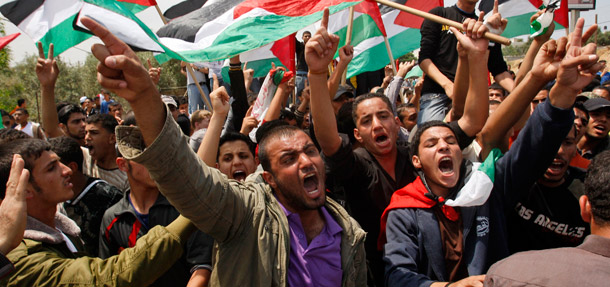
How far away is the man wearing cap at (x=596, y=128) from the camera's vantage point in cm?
411

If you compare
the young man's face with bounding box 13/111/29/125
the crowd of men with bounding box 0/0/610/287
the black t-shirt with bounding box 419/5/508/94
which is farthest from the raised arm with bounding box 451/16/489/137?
the young man's face with bounding box 13/111/29/125

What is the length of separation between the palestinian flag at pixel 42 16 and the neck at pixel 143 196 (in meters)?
2.46

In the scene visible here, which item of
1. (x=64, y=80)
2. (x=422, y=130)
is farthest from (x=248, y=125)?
(x=64, y=80)

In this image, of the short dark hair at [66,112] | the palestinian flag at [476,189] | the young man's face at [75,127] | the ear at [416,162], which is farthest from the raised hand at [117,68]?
the short dark hair at [66,112]

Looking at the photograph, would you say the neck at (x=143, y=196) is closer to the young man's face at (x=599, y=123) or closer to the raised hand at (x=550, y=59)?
the raised hand at (x=550, y=59)

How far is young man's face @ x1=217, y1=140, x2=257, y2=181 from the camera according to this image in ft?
10.7

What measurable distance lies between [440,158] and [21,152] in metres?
2.33

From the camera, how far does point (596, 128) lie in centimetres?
417

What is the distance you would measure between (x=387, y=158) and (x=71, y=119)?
387cm

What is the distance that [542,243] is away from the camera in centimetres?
254

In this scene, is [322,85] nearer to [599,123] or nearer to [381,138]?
[381,138]

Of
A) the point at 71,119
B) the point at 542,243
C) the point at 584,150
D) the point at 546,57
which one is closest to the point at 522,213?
the point at 542,243

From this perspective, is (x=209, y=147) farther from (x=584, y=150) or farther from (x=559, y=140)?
(x=584, y=150)

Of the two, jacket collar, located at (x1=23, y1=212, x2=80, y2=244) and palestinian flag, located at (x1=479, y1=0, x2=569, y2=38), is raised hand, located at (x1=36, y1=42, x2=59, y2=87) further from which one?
palestinian flag, located at (x1=479, y1=0, x2=569, y2=38)
